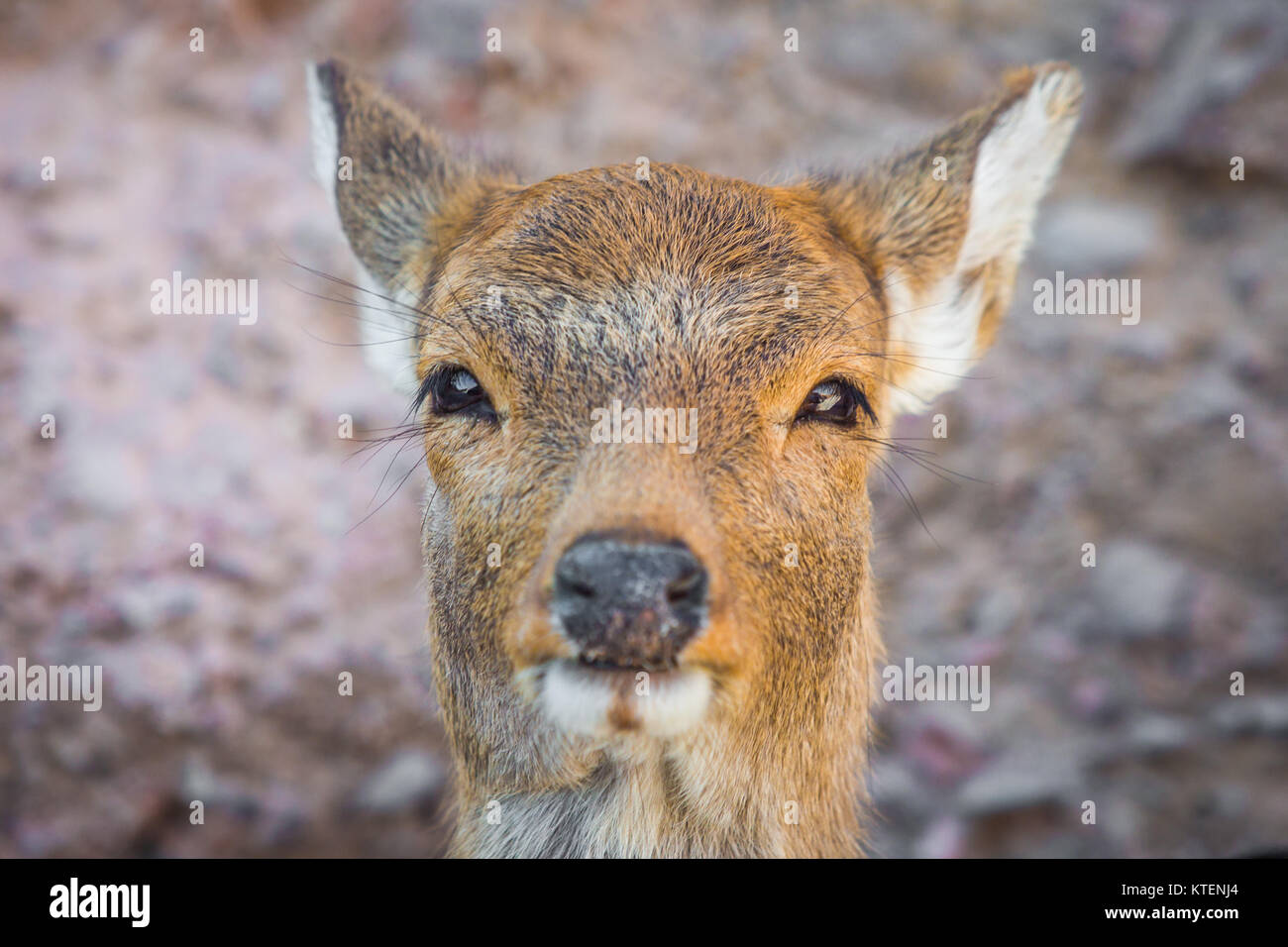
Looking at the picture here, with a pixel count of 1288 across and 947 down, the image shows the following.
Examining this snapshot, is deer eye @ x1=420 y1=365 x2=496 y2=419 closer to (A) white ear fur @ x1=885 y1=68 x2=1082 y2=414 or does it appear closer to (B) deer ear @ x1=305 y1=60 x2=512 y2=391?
(B) deer ear @ x1=305 y1=60 x2=512 y2=391

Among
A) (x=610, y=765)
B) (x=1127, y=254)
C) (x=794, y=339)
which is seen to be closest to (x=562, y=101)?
(x=1127, y=254)

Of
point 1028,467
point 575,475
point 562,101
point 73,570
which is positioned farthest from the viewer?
point 562,101

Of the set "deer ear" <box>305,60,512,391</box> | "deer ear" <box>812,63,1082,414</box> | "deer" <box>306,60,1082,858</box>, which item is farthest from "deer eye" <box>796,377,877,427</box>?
"deer ear" <box>305,60,512,391</box>

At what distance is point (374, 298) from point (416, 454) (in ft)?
2.24

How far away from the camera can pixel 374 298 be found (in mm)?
2654

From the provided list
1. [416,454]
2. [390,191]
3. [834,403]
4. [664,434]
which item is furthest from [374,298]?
[834,403]

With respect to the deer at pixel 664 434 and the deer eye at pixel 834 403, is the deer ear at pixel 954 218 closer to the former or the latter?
the deer at pixel 664 434

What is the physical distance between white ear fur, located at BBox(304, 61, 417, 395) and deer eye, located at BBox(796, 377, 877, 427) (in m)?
0.94

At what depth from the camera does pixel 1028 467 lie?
4.04 metres

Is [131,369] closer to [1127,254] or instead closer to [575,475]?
[575,475]

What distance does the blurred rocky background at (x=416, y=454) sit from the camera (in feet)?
11.4

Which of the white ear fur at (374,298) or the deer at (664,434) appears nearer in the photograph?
the deer at (664,434)

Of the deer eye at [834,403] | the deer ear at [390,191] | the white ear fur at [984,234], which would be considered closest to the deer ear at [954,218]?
the white ear fur at [984,234]

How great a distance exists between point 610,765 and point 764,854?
439 mm
